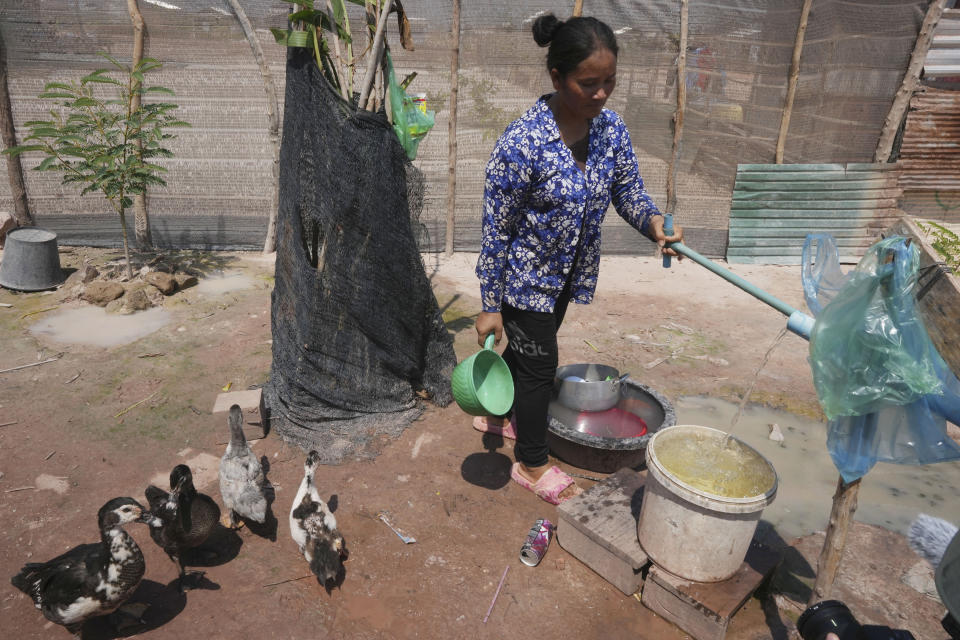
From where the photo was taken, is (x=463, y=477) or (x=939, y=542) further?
(x=463, y=477)

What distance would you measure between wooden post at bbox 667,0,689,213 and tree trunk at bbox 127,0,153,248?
5.78 meters

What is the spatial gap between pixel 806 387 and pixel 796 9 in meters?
4.71

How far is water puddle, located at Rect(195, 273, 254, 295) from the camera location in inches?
237

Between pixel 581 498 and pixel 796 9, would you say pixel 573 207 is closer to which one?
pixel 581 498

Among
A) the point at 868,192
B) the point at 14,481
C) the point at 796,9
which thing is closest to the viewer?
the point at 14,481

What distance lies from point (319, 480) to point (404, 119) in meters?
2.20

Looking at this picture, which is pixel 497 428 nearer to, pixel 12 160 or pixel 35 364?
pixel 35 364

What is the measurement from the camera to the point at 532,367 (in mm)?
2988

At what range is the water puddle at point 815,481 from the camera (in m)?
3.26

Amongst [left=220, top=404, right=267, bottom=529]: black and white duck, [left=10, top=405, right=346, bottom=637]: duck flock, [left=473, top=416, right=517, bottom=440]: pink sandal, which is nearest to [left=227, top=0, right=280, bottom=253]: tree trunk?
[left=473, top=416, right=517, bottom=440]: pink sandal

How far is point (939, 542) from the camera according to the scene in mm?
1685

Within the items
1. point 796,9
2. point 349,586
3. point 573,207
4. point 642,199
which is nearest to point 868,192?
point 796,9

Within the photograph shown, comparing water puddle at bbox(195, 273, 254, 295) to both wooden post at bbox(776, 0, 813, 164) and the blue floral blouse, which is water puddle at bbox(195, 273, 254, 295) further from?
wooden post at bbox(776, 0, 813, 164)

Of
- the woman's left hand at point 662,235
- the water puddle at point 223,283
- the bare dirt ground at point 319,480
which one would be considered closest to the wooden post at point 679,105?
the bare dirt ground at point 319,480
